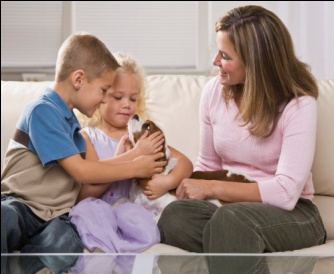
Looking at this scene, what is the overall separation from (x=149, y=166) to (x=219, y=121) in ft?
0.87

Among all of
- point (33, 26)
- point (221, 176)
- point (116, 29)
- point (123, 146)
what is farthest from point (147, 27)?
point (221, 176)

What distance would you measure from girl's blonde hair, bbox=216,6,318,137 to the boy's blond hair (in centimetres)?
37

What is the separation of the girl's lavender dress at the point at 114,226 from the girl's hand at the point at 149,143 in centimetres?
15

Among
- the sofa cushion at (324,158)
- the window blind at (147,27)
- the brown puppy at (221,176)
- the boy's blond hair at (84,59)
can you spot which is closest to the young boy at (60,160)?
the boy's blond hair at (84,59)

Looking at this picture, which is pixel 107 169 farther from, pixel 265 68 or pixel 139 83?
pixel 265 68

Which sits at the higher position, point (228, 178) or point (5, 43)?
point (5, 43)

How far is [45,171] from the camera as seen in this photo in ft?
5.67

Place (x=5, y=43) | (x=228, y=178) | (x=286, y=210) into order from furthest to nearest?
(x=5, y=43), (x=228, y=178), (x=286, y=210)

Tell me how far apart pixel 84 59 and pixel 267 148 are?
1.87 ft

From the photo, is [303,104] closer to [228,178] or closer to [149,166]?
[228,178]

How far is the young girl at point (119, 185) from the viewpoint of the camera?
1.68 metres

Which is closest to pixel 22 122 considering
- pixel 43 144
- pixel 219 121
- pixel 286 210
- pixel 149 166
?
pixel 43 144

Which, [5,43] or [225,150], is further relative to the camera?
[5,43]

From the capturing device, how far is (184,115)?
6.93ft
